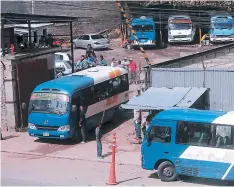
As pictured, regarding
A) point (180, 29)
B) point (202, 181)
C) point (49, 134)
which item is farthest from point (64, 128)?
point (180, 29)

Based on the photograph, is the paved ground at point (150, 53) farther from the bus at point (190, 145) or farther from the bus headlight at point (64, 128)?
the bus at point (190, 145)

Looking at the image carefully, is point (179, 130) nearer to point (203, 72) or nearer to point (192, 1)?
point (203, 72)

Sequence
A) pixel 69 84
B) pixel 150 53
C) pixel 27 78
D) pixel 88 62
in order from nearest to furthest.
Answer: pixel 69 84 → pixel 27 78 → pixel 88 62 → pixel 150 53

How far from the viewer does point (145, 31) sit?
44.8 meters

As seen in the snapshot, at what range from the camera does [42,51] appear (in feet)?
84.5

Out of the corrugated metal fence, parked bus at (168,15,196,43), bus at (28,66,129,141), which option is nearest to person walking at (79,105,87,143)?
bus at (28,66,129,141)

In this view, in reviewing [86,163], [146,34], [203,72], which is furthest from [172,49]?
[86,163]

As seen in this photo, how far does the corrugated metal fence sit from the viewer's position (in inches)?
852

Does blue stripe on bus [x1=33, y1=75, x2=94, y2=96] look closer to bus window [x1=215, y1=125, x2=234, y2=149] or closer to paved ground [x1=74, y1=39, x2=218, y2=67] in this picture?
bus window [x1=215, y1=125, x2=234, y2=149]

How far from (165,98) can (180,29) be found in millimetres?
25589

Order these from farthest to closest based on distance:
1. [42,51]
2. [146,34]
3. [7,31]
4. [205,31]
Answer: [205,31] → [146,34] → [7,31] → [42,51]

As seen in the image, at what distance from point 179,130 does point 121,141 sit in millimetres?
6272

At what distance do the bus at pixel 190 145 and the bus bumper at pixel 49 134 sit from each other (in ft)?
17.7

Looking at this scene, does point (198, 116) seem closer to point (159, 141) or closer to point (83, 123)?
point (159, 141)
